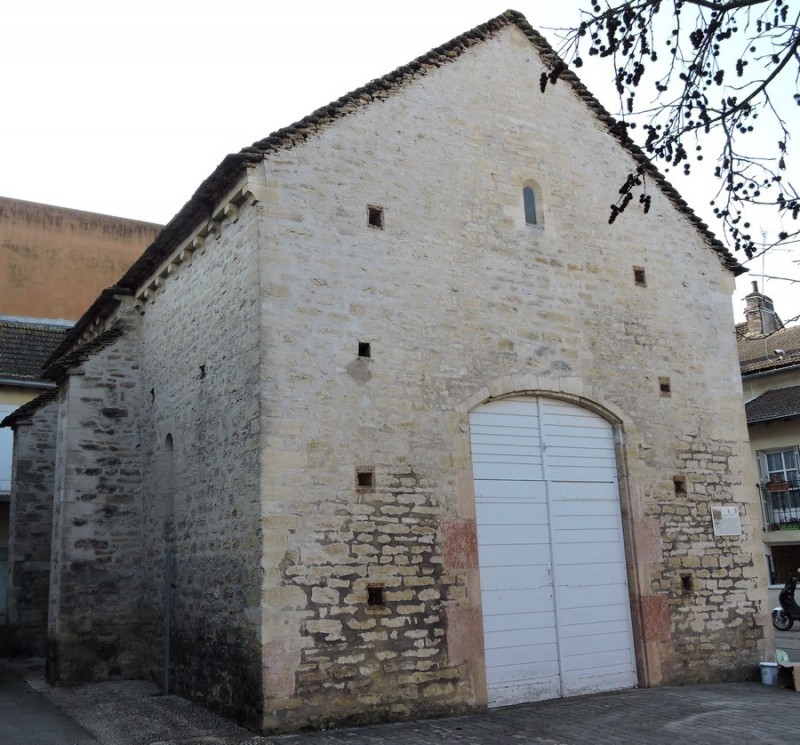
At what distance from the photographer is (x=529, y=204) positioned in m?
11.6

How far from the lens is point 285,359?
8.92 meters

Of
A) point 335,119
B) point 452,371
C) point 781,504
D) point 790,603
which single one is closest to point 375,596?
point 452,371

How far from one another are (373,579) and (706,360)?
6.59 m

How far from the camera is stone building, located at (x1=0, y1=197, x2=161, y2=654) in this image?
1795 centimetres

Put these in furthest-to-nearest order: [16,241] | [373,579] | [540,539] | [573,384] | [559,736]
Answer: [16,241] < [573,384] < [540,539] < [373,579] < [559,736]

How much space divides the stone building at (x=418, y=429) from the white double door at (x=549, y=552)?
0.04 meters

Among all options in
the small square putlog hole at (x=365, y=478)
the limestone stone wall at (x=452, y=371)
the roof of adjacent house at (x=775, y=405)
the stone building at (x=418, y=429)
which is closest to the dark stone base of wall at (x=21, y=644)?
the stone building at (x=418, y=429)

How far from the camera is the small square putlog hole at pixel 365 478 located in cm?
907

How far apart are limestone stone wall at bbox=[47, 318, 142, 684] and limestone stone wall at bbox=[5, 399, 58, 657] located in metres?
3.16

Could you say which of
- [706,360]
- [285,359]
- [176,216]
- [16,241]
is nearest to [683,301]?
[706,360]

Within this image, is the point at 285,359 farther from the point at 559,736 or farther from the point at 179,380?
the point at 559,736

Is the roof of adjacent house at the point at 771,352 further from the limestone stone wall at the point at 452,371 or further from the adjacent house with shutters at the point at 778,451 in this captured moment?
the limestone stone wall at the point at 452,371

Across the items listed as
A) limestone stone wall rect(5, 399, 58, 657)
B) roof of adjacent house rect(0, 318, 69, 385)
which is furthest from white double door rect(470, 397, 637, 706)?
roof of adjacent house rect(0, 318, 69, 385)

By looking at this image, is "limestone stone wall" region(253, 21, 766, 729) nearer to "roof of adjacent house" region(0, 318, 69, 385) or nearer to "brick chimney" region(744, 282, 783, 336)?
"roof of adjacent house" region(0, 318, 69, 385)
